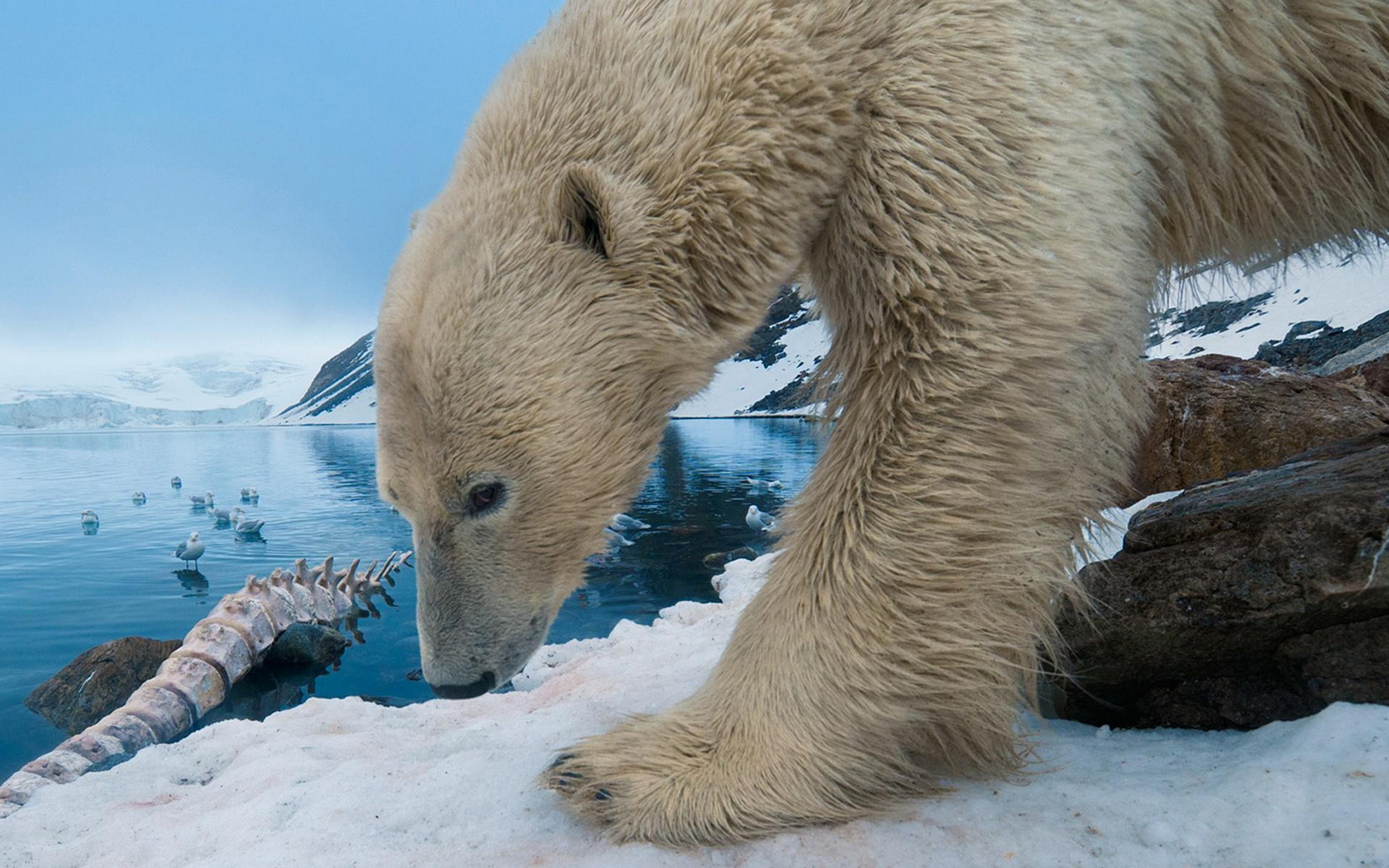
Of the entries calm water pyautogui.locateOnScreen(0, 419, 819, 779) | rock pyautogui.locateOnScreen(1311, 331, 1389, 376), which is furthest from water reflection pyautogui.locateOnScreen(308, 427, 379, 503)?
rock pyautogui.locateOnScreen(1311, 331, 1389, 376)

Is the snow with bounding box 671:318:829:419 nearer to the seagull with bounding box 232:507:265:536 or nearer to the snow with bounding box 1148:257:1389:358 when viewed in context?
the snow with bounding box 1148:257:1389:358

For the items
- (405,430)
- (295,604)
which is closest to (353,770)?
(405,430)

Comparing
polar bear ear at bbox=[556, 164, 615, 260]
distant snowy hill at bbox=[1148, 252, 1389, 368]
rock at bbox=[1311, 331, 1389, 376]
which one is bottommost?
rock at bbox=[1311, 331, 1389, 376]

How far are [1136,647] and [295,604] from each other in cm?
597

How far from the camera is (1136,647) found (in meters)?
1.88

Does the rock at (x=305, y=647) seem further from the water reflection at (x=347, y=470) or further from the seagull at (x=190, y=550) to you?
the seagull at (x=190, y=550)

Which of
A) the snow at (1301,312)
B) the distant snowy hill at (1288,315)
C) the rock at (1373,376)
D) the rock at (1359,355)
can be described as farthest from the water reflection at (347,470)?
the snow at (1301,312)

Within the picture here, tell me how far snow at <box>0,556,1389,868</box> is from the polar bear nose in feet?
0.96

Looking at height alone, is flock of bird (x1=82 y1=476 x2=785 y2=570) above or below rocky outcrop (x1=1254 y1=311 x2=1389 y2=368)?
below

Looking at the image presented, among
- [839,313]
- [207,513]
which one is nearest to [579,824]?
[839,313]

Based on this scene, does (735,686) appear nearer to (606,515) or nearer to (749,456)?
(606,515)

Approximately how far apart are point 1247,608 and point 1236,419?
257 cm

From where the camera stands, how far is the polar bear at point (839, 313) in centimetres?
154

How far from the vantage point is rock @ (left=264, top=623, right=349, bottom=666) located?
→ 5.19m
